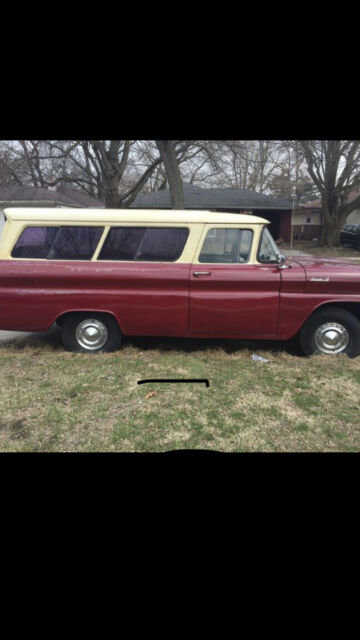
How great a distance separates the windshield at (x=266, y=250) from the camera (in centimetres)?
420

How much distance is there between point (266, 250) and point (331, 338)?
1.43 metres

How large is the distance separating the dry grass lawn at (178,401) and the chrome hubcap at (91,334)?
0.69 feet

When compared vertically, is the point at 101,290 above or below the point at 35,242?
below

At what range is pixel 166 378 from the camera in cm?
367

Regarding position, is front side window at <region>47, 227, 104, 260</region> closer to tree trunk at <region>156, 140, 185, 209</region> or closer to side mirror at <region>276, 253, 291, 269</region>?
side mirror at <region>276, 253, 291, 269</region>

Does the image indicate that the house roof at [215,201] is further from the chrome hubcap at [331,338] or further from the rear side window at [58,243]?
the chrome hubcap at [331,338]

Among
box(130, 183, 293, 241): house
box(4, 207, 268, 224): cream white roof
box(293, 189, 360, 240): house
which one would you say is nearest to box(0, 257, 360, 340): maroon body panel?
box(4, 207, 268, 224): cream white roof

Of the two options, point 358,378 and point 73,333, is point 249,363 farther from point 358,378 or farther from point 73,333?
point 73,333

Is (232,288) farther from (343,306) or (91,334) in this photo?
(91,334)

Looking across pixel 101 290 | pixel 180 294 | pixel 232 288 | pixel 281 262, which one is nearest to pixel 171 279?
pixel 180 294

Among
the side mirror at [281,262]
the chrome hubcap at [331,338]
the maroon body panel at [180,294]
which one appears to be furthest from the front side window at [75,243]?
the chrome hubcap at [331,338]

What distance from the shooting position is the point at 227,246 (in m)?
4.23

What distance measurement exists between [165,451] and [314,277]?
2.85m

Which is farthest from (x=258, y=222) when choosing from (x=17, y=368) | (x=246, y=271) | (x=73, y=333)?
(x=17, y=368)
